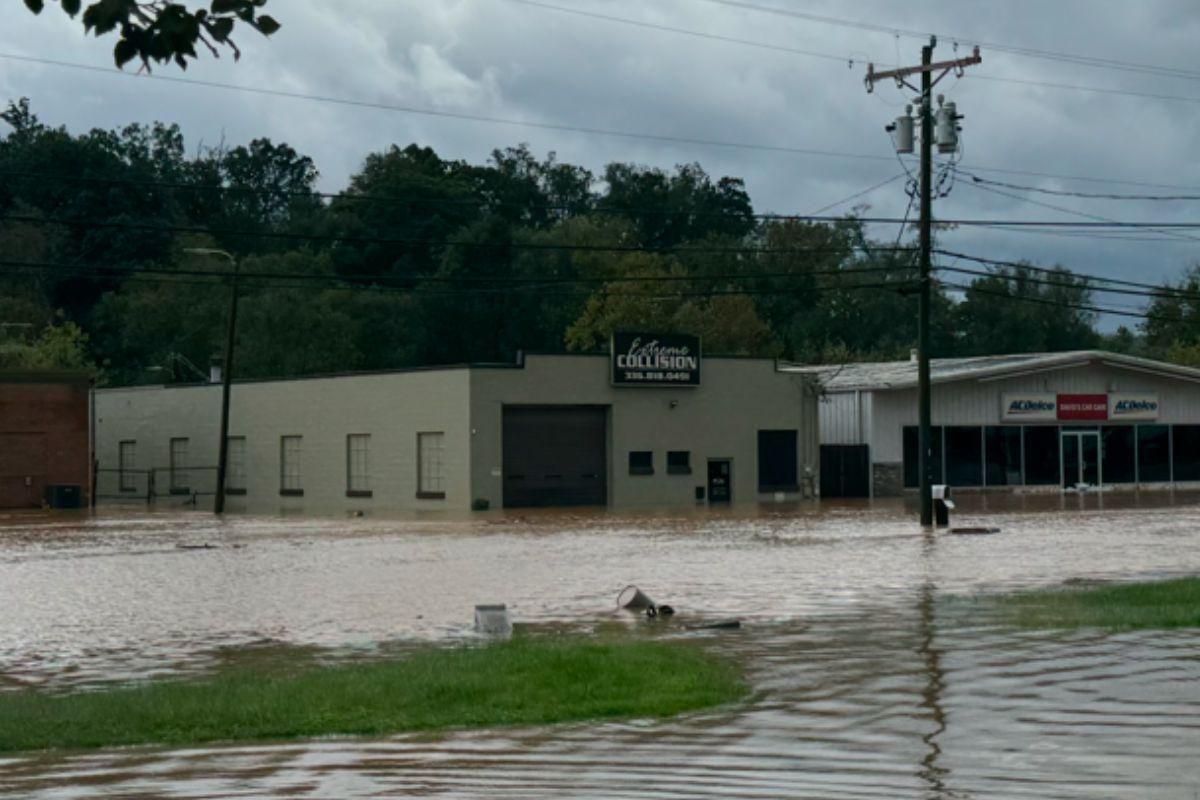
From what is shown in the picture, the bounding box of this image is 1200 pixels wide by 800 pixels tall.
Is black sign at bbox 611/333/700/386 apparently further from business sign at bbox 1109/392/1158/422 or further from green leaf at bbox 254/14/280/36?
green leaf at bbox 254/14/280/36

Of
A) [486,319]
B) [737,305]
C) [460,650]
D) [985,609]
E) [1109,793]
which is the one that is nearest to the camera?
[1109,793]

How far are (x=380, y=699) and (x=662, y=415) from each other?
48905 millimetres

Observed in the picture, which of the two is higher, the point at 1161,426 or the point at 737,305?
the point at 737,305

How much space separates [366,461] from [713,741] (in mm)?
51251

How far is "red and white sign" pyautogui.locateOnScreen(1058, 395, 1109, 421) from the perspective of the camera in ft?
226

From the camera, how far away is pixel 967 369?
221ft

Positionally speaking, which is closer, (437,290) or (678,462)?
(678,462)

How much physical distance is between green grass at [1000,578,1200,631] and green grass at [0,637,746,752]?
15.3ft

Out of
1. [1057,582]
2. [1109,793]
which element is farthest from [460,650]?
[1057,582]

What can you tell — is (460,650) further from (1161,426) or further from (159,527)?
(1161,426)

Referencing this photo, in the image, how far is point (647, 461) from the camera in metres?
61.8

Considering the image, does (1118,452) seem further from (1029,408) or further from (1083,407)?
(1029,408)

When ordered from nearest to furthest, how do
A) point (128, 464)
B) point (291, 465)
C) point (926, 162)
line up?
point (926, 162)
point (291, 465)
point (128, 464)

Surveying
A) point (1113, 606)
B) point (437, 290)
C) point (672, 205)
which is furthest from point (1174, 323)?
point (1113, 606)
